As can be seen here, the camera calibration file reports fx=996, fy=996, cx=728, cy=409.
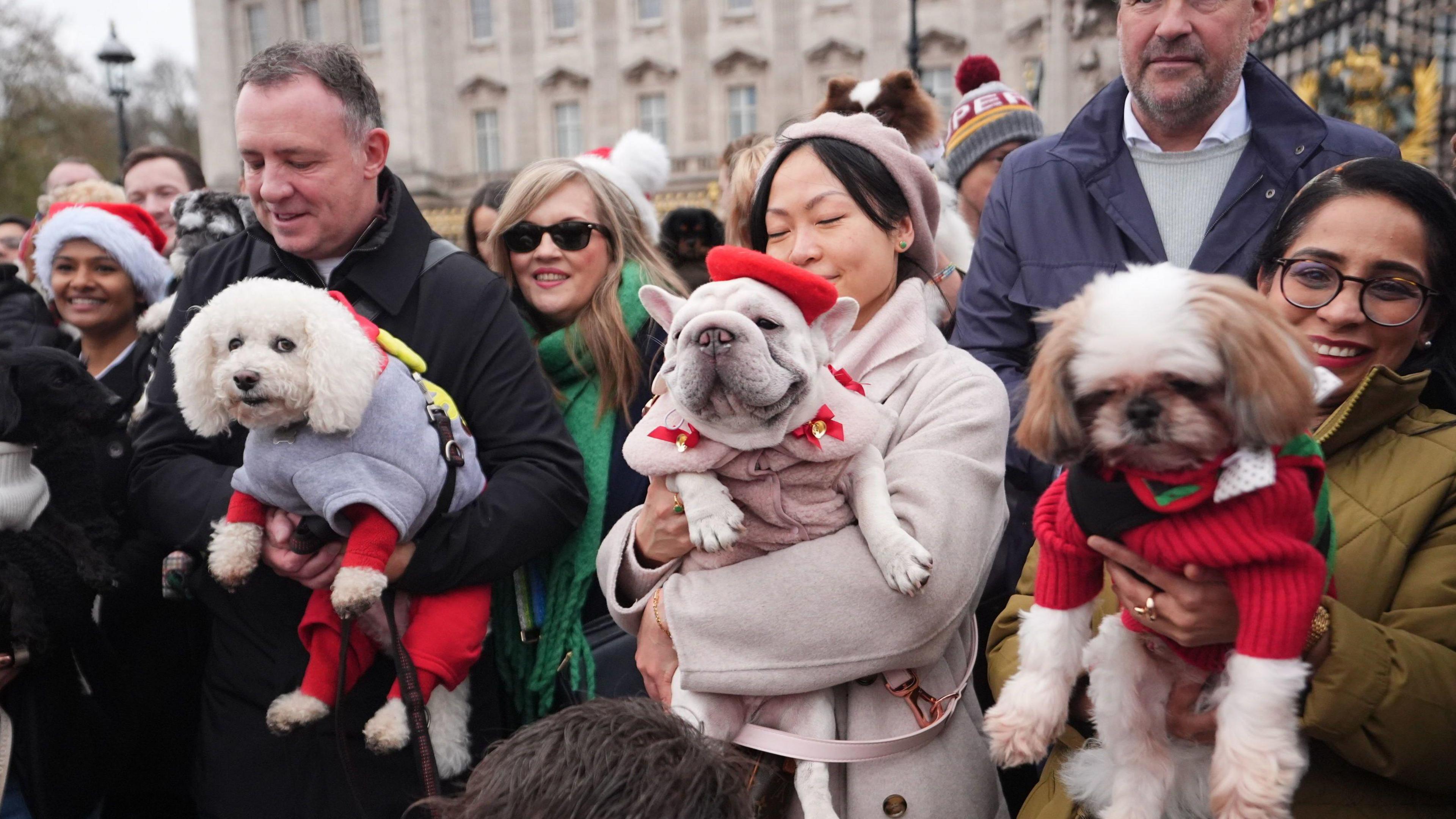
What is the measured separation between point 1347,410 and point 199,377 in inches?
115

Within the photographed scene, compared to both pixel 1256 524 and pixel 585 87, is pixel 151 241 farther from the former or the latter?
pixel 585 87

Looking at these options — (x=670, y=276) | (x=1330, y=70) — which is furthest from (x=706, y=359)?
(x=1330, y=70)

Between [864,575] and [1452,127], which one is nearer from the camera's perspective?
[864,575]

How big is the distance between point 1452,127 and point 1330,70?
1181mm

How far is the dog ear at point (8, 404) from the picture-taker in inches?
123

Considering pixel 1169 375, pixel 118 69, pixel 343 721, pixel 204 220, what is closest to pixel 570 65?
pixel 118 69

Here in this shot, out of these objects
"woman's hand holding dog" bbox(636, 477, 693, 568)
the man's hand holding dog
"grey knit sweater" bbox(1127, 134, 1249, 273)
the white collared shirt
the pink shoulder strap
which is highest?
the white collared shirt

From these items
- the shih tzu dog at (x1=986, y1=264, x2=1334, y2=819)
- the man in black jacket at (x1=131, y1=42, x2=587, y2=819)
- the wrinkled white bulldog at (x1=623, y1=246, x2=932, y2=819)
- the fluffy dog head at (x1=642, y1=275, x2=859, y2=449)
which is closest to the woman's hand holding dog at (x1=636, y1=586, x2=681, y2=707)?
the wrinkled white bulldog at (x1=623, y1=246, x2=932, y2=819)

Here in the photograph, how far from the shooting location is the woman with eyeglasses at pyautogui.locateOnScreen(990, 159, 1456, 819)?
1921 millimetres

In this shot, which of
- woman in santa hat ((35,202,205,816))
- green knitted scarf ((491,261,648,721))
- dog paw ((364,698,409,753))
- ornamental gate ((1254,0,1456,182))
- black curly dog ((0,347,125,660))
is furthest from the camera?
ornamental gate ((1254,0,1456,182))

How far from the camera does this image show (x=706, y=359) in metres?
2.15

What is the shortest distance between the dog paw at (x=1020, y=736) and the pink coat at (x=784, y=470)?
564 millimetres

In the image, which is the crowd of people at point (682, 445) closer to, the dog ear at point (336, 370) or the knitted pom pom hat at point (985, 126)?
the dog ear at point (336, 370)

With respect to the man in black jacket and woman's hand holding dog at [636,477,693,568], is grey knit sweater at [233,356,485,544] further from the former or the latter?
woman's hand holding dog at [636,477,693,568]
